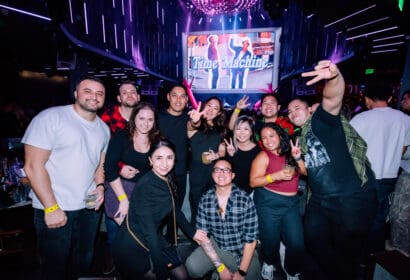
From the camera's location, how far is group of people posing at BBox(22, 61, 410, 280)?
1.81 m

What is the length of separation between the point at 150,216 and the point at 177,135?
1.11 meters

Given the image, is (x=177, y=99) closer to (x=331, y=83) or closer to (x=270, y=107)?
(x=270, y=107)

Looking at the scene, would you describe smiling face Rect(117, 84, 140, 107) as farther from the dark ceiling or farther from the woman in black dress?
the dark ceiling

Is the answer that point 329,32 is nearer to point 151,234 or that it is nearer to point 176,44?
point 176,44

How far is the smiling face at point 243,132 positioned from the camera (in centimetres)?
265

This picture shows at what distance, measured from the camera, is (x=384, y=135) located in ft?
8.37

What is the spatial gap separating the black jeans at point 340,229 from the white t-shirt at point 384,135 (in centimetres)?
100

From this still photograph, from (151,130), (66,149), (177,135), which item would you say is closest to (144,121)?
(151,130)

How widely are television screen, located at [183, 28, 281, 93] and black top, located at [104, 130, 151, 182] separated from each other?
7.45 metres

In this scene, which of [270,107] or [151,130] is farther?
[270,107]

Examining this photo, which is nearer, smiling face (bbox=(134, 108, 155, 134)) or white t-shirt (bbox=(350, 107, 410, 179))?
smiling face (bbox=(134, 108, 155, 134))

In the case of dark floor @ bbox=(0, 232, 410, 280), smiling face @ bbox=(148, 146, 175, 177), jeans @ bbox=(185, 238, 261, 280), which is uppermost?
smiling face @ bbox=(148, 146, 175, 177)

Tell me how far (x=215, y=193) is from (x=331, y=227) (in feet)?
3.35

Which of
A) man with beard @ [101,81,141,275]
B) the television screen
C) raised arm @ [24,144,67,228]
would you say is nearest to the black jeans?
raised arm @ [24,144,67,228]
